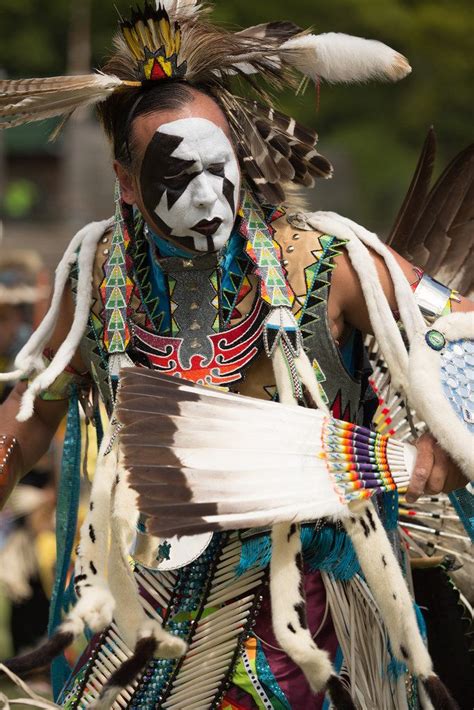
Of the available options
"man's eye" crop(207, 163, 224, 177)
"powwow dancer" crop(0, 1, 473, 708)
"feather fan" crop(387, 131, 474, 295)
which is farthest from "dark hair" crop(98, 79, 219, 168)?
"feather fan" crop(387, 131, 474, 295)

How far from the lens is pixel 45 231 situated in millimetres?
19375

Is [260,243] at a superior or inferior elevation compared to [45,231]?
superior

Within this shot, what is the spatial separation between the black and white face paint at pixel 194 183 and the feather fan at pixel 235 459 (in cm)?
43

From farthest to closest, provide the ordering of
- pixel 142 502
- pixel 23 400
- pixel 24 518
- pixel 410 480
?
pixel 24 518
pixel 23 400
pixel 410 480
pixel 142 502

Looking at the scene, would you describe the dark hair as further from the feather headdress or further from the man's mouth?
the man's mouth

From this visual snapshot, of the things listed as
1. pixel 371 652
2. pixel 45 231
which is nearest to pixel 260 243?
pixel 371 652

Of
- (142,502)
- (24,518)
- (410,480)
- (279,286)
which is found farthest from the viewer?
(24,518)

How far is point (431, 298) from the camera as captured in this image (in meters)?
2.89

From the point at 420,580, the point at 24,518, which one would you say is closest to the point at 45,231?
the point at 24,518

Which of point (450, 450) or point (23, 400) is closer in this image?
point (450, 450)

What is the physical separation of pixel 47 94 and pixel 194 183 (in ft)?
1.17

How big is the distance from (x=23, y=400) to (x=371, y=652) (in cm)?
97

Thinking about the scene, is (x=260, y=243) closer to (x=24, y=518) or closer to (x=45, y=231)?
(x=24, y=518)

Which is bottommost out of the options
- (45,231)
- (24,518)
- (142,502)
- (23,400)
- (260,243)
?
(45,231)
